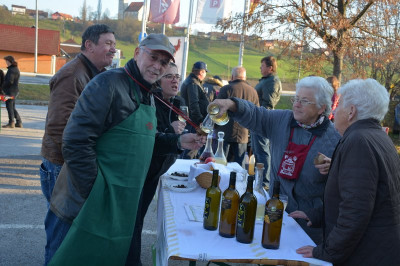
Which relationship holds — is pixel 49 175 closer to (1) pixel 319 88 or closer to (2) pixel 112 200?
(2) pixel 112 200

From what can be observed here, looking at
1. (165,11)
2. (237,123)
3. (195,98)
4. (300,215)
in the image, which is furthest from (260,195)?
(165,11)

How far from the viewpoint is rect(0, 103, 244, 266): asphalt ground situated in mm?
3887

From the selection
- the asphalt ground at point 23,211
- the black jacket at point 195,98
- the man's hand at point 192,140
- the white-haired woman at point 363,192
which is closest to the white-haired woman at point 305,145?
the man's hand at point 192,140

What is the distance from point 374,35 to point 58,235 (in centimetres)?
886

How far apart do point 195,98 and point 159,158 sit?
3.67 m

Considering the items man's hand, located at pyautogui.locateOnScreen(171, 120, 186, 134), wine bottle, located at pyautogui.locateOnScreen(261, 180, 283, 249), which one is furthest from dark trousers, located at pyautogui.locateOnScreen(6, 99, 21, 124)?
wine bottle, located at pyautogui.locateOnScreen(261, 180, 283, 249)

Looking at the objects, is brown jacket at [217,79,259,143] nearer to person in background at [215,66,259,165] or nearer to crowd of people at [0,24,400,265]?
person in background at [215,66,259,165]

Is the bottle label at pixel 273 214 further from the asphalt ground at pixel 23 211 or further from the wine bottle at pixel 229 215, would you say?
the asphalt ground at pixel 23 211

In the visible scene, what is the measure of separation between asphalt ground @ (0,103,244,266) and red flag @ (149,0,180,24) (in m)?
6.34

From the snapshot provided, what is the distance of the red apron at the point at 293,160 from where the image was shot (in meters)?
2.75

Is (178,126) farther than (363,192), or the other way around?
(178,126)

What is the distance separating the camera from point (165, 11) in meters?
13.3

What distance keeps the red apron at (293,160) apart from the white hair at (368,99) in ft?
2.14

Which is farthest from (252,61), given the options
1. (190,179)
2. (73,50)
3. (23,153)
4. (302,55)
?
(190,179)
